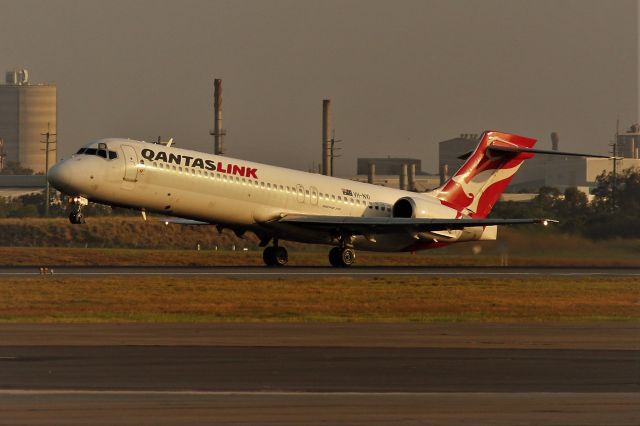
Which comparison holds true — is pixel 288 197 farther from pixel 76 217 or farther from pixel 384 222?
pixel 76 217

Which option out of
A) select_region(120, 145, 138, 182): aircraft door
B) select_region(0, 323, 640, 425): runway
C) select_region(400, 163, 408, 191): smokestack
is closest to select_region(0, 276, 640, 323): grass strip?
select_region(0, 323, 640, 425): runway

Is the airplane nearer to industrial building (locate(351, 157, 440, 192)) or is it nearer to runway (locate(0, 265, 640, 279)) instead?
runway (locate(0, 265, 640, 279))

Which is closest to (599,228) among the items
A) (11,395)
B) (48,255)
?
(48,255)

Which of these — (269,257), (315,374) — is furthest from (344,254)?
(315,374)

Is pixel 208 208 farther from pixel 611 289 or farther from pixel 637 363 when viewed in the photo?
pixel 637 363

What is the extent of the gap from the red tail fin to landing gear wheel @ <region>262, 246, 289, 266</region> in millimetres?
8062

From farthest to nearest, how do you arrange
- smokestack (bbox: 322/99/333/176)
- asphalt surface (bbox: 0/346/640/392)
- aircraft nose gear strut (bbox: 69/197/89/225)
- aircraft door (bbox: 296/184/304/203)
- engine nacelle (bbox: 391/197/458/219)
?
smokestack (bbox: 322/99/333/176) < engine nacelle (bbox: 391/197/458/219) < aircraft door (bbox: 296/184/304/203) < aircraft nose gear strut (bbox: 69/197/89/225) < asphalt surface (bbox: 0/346/640/392)

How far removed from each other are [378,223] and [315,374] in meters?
27.6

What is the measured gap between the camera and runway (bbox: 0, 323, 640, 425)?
1400 centimetres

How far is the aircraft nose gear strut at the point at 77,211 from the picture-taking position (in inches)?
1585

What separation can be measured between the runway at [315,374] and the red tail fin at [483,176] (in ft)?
88.3

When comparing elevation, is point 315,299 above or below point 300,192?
below

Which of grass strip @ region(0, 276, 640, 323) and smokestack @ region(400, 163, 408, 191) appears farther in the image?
smokestack @ region(400, 163, 408, 191)

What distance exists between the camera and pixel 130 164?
40.7 metres
